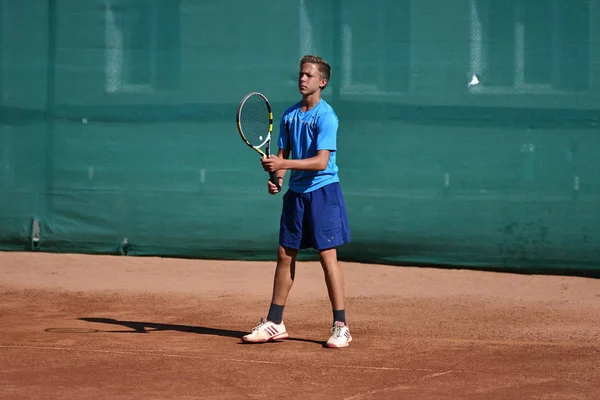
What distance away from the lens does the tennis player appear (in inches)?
244

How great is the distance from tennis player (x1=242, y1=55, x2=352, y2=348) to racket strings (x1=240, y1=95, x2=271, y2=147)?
391mm

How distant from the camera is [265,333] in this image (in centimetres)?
625

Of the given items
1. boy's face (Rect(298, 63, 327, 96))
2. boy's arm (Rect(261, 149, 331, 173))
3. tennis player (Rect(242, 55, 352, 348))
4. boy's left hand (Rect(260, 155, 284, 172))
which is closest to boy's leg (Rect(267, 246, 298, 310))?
tennis player (Rect(242, 55, 352, 348))

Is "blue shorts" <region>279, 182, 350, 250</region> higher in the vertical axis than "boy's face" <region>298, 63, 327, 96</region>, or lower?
lower

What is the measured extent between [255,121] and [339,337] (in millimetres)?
1423

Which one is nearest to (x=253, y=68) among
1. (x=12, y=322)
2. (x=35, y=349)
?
(x=12, y=322)

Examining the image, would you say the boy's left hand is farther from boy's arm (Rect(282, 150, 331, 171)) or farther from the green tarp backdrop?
the green tarp backdrop

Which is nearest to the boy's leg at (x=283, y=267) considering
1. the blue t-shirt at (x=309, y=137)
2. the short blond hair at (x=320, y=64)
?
the blue t-shirt at (x=309, y=137)

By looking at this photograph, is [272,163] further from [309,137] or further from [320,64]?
[320,64]

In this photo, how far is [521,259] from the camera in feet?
30.1

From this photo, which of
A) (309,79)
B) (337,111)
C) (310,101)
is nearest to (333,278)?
(310,101)

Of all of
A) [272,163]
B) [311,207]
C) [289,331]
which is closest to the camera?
[272,163]

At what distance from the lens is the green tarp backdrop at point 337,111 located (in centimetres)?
911

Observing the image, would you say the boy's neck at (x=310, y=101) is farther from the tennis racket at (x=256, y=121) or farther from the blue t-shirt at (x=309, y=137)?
the tennis racket at (x=256, y=121)
